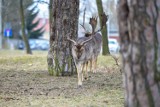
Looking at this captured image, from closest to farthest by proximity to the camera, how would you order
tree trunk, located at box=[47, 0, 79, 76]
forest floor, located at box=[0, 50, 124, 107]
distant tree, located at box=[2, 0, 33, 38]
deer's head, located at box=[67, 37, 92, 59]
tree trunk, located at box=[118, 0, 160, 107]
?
1. tree trunk, located at box=[118, 0, 160, 107]
2. forest floor, located at box=[0, 50, 124, 107]
3. deer's head, located at box=[67, 37, 92, 59]
4. tree trunk, located at box=[47, 0, 79, 76]
5. distant tree, located at box=[2, 0, 33, 38]

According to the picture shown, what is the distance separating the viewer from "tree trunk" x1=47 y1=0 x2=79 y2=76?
1434 centimetres

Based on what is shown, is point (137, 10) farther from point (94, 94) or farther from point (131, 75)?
point (94, 94)

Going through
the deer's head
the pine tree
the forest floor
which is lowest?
the forest floor

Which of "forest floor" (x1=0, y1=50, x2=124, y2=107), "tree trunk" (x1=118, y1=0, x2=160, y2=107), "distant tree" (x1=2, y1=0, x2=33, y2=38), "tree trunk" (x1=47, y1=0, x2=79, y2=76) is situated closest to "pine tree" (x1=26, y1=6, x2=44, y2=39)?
"distant tree" (x1=2, y1=0, x2=33, y2=38)

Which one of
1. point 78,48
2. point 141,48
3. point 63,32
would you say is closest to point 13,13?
point 63,32

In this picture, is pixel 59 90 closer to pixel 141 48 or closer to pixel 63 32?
pixel 63 32

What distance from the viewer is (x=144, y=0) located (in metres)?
6.01

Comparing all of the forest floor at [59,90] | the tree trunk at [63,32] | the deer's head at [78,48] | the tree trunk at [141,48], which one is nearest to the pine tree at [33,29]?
the forest floor at [59,90]

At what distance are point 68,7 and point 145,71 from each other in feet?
28.0

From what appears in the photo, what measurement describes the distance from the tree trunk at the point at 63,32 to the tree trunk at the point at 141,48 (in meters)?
8.18

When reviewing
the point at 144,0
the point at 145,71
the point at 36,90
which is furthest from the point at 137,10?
the point at 36,90

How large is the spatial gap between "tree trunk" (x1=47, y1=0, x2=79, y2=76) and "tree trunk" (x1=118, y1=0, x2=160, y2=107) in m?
8.18

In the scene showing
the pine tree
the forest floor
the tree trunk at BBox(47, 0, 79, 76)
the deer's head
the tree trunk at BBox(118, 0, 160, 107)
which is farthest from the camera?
the pine tree

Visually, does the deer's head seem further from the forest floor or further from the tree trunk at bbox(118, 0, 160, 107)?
the tree trunk at bbox(118, 0, 160, 107)
